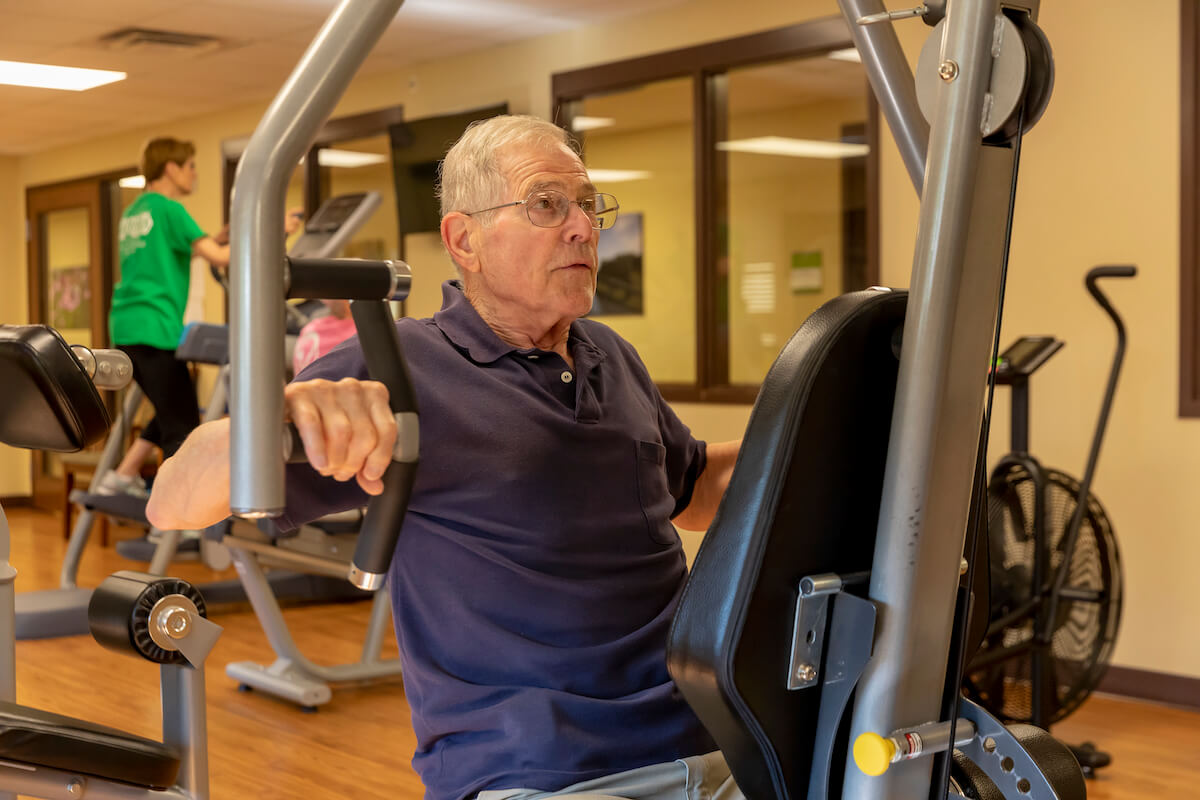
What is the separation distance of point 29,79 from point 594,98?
9.96ft

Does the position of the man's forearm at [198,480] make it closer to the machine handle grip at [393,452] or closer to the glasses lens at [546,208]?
the machine handle grip at [393,452]

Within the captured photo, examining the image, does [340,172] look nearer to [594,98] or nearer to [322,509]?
[594,98]

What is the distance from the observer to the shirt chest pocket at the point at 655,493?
55.8 inches

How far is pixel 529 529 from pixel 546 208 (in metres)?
0.40

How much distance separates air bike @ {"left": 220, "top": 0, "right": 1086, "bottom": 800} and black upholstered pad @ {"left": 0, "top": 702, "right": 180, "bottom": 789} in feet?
3.19

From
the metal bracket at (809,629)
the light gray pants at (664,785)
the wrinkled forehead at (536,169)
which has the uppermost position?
the wrinkled forehead at (536,169)

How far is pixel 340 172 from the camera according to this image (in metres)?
6.61

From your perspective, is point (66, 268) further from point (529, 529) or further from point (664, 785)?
point (664, 785)

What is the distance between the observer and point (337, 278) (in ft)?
2.63

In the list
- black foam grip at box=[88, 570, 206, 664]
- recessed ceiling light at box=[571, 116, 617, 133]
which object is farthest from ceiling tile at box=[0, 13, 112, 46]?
black foam grip at box=[88, 570, 206, 664]

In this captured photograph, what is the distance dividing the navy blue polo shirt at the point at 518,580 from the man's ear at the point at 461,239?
0.43 feet

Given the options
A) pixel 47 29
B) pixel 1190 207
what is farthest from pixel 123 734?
pixel 47 29

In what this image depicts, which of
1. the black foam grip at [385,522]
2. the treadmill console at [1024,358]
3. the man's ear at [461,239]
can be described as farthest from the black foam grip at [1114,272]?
the black foam grip at [385,522]

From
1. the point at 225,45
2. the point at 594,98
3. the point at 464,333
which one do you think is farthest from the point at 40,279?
the point at 464,333
